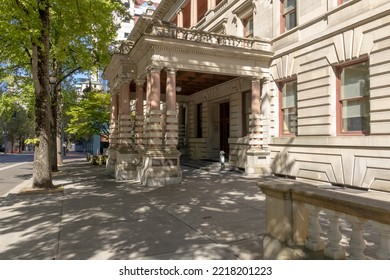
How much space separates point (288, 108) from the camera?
1418 centimetres

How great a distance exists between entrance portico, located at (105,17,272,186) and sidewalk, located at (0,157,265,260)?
2.66 meters

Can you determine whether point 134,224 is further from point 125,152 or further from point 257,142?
point 257,142

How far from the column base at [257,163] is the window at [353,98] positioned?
4132 millimetres

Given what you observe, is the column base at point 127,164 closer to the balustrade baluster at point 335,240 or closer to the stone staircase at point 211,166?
the stone staircase at point 211,166

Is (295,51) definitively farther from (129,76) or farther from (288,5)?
(129,76)

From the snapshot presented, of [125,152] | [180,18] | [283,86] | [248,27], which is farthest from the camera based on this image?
[180,18]

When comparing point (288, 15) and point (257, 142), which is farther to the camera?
point (257, 142)

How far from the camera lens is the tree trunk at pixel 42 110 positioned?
10.9 metres

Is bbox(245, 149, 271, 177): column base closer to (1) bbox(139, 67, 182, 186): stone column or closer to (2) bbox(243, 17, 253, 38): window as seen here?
(1) bbox(139, 67, 182, 186): stone column

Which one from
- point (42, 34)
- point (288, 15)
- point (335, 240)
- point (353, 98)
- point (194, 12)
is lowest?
point (335, 240)

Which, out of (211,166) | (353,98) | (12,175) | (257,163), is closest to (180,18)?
(211,166)

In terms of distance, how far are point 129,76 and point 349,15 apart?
417 inches

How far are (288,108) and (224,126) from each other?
6794 mm

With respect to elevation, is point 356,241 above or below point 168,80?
below
